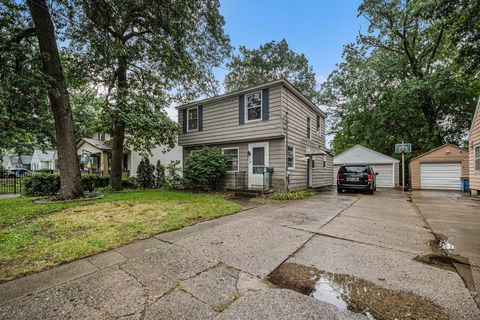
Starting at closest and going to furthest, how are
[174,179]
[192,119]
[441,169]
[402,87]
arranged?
[174,179] → [192,119] → [441,169] → [402,87]

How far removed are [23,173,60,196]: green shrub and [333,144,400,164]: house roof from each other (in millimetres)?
18954

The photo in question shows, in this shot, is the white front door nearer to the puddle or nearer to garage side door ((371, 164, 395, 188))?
the puddle

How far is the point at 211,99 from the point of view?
36.5 ft

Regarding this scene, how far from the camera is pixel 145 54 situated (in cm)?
1060

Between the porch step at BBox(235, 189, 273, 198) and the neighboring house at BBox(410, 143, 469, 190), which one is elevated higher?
the neighboring house at BBox(410, 143, 469, 190)

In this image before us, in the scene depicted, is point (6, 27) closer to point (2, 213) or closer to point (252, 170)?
point (2, 213)

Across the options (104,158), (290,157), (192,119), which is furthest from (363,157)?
(104,158)

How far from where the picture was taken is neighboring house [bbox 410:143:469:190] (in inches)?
528

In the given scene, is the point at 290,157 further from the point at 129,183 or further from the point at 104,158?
the point at 104,158

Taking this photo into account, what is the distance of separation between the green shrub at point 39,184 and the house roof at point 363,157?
62.2 ft

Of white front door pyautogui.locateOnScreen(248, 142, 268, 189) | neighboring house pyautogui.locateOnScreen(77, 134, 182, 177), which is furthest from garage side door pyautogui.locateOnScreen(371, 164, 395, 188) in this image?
neighboring house pyautogui.locateOnScreen(77, 134, 182, 177)

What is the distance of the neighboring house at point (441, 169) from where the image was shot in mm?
13410

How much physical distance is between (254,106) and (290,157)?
9.56ft

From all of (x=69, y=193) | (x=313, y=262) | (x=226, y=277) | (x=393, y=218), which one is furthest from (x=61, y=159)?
(x=393, y=218)
